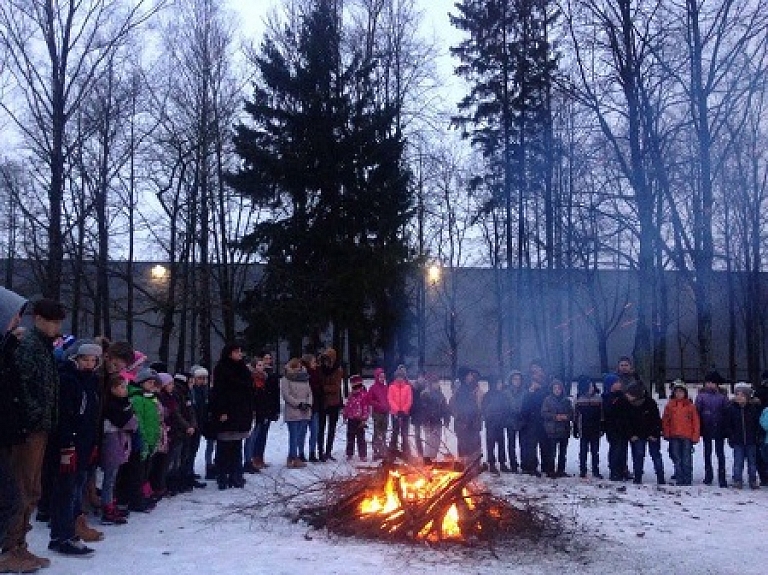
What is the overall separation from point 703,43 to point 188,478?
16160 mm

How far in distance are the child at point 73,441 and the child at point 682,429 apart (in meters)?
9.58

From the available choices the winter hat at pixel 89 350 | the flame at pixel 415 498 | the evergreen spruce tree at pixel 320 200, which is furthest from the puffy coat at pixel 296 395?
the evergreen spruce tree at pixel 320 200

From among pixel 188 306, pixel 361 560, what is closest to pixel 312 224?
pixel 188 306

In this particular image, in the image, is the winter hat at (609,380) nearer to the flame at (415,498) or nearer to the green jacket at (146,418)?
the flame at (415,498)

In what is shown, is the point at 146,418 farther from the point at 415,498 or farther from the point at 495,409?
the point at 495,409

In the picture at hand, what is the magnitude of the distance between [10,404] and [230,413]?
5.18 m

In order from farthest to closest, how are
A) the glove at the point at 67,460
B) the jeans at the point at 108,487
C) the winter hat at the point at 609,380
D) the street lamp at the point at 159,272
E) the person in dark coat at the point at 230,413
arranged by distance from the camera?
the street lamp at the point at 159,272
the winter hat at the point at 609,380
the person in dark coat at the point at 230,413
the jeans at the point at 108,487
the glove at the point at 67,460

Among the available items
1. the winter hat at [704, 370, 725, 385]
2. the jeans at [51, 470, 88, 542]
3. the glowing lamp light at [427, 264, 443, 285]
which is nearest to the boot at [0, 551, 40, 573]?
the jeans at [51, 470, 88, 542]

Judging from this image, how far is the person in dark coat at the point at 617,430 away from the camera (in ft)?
42.3

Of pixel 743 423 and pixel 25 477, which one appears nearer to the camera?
pixel 25 477

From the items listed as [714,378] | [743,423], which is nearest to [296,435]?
[714,378]

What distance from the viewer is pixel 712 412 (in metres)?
13.1

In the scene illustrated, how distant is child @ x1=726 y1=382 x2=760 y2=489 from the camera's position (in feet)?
41.7

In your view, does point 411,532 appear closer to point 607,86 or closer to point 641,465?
point 641,465
